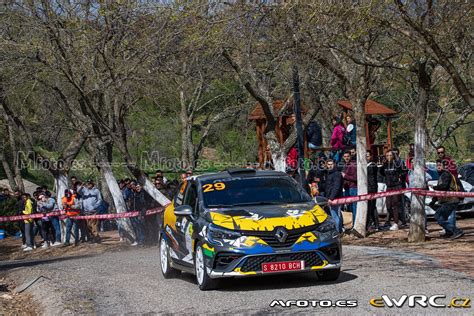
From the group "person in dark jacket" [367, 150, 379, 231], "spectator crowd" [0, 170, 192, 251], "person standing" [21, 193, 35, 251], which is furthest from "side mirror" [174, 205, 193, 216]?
"person standing" [21, 193, 35, 251]

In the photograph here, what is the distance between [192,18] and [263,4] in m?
2.75

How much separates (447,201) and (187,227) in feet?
23.6

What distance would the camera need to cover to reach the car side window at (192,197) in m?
13.3

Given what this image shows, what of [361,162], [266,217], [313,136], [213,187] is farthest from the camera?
[313,136]

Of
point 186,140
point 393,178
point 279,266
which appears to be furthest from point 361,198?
point 186,140

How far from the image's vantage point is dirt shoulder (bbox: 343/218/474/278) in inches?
571

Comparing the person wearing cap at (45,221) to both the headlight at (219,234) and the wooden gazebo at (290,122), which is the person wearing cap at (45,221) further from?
the headlight at (219,234)

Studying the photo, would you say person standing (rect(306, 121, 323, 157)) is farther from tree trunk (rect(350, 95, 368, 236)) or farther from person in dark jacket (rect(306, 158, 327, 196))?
tree trunk (rect(350, 95, 368, 236))

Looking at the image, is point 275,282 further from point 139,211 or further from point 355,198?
point 139,211

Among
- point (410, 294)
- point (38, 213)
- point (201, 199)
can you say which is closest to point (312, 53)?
point (201, 199)

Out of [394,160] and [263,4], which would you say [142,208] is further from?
[263,4]

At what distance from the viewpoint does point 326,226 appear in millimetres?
12219

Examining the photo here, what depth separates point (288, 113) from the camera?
2809 cm

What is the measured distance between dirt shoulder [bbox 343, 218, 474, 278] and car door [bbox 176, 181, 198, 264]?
4128mm
